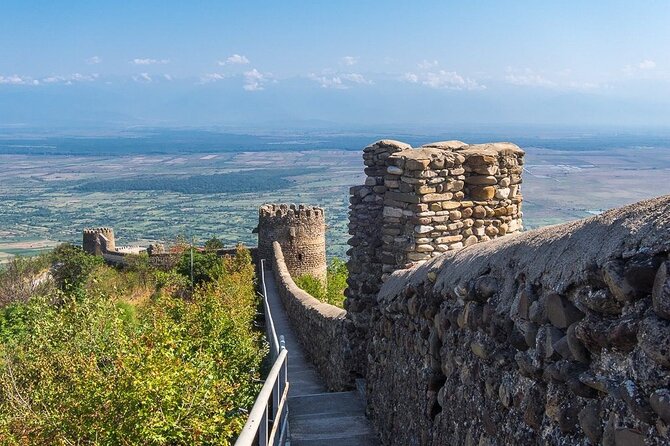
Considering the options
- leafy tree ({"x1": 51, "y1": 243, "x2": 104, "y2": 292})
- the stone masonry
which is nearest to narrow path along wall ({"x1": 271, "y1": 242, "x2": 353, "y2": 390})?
the stone masonry

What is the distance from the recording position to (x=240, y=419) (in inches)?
241

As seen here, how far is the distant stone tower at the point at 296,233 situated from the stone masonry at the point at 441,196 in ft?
74.0

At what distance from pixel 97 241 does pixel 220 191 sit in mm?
93238

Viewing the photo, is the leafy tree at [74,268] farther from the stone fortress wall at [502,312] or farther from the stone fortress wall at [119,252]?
the stone fortress wall at [502,312]

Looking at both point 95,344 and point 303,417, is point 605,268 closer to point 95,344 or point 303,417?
point 303,417

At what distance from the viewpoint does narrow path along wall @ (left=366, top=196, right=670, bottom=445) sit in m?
2.17

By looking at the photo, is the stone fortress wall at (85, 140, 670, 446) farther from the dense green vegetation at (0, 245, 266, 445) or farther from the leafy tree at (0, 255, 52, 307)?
the leafy tree at (0, 255, 52, 307)

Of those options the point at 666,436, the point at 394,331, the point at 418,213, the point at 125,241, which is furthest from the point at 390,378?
the point at 125,241

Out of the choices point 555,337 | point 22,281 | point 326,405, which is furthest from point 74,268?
point 555,337

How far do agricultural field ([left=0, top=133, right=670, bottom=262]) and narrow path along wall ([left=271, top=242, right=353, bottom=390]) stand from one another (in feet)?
48.2

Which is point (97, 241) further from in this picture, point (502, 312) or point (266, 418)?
point (502, 312)

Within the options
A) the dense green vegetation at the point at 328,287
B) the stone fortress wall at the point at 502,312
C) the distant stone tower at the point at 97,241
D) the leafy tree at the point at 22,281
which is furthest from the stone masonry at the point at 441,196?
the distant stone tower at the point at 97,241

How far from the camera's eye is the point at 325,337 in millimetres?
11148

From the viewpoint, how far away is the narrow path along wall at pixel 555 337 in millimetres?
2174
